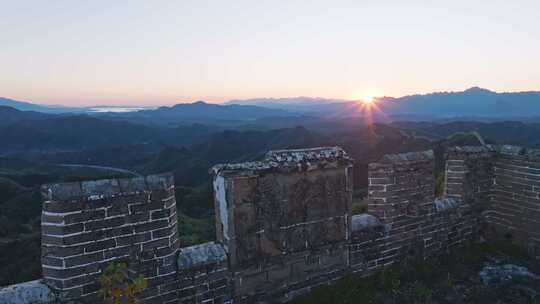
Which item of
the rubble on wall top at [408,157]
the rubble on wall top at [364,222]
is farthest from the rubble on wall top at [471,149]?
the rubble on wall top at [364,222]

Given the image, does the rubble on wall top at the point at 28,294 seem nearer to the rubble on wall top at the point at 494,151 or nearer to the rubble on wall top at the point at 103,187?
the rubble on wall top at the point at 103,187

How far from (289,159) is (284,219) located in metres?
0.77

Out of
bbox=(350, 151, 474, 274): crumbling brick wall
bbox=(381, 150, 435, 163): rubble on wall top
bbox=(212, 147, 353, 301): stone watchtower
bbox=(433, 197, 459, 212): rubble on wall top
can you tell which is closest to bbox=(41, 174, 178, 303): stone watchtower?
bbox=(212, 147, 353, 301): stone watchtower

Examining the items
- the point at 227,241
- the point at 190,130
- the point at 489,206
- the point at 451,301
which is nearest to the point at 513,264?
the point at 489,206

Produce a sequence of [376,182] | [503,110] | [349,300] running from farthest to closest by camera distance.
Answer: [503,110]
[376,182]
[349,300]

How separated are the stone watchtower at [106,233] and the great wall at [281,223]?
1 centimetres

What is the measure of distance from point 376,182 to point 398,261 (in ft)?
4.41

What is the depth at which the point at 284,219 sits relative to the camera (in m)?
4.85

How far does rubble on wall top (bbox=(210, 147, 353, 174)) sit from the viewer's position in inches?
178

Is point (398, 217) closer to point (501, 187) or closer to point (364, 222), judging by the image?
point (364, 222)

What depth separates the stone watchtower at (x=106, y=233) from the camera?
142 inches

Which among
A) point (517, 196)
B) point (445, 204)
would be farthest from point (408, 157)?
point (517, 196)

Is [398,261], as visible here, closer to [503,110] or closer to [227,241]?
[227,241]

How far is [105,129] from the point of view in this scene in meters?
114
